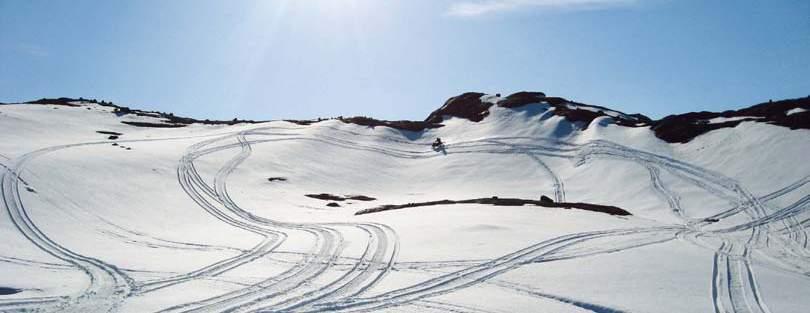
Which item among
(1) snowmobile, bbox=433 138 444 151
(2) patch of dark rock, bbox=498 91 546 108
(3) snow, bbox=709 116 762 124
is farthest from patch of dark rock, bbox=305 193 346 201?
(3) snow, bbox=709 116 762 124

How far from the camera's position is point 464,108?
73062 millimetres

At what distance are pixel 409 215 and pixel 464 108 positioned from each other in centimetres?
4952

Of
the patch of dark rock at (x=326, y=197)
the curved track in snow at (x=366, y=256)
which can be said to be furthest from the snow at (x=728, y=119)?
the patch of dark rock at (x=326, y=197)

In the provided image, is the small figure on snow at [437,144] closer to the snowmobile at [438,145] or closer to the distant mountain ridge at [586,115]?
the snowmobile at [438,145]

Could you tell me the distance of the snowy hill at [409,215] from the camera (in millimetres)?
12695

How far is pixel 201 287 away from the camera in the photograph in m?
13.0

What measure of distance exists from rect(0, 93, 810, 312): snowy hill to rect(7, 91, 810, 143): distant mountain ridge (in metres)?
0.42

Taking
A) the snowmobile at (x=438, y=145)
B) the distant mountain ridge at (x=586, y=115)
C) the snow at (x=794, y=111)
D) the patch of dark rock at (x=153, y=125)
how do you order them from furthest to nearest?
1. the patch of dark rock at (x=153, y=125)
2. the snowmobile at (x=438, y=145)
3. the distant mountain ridge at (x=586, y=115)
4. the snow at (x=794, y=111)

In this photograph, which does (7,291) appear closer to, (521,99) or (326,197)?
(326,197)

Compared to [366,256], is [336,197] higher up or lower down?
lower down

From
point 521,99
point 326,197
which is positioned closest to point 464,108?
point 521,99

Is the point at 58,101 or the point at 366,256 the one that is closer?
the point at 366,256

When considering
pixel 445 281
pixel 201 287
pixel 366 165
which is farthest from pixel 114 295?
pixel 366 165

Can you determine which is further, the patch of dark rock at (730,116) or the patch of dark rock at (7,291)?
the patch of dark rock at (730,116)
